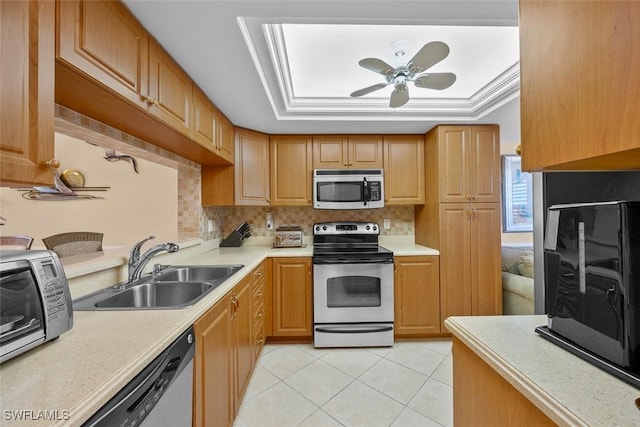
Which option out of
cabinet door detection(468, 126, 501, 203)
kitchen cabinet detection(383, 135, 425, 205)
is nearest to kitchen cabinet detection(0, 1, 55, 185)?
kitchen cabinet detection(383, 135, 425, 205)

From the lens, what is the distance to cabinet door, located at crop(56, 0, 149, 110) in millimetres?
882

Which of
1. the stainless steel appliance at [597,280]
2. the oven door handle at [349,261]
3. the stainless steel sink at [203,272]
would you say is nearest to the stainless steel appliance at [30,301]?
the stainless steel sink at [203,272]

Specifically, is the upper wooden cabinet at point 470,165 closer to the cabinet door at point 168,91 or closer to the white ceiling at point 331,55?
the white ceiling at point 331,55

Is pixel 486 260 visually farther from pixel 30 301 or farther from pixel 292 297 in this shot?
pixel 30 301

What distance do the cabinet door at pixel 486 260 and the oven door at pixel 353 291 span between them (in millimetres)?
860

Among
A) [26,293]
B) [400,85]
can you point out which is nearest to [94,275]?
[26,293]

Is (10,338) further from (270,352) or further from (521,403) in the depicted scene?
(270,352)

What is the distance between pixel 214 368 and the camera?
1.22 metres

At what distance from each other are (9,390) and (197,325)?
52cm

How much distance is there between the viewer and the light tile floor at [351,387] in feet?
5.31

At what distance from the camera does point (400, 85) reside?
1.69 metres

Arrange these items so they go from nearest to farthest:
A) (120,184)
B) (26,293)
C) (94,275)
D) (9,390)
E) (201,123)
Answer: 1. (9,390)
2. (26,293)
3. (94,275)
4. (201,123)
5. (120,184)

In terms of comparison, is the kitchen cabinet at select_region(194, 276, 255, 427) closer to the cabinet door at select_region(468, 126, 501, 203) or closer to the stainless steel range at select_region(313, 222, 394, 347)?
the stainless steel range at select_region(313, 222, 394, 347)

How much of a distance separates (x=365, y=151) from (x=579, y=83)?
7.86 ft
